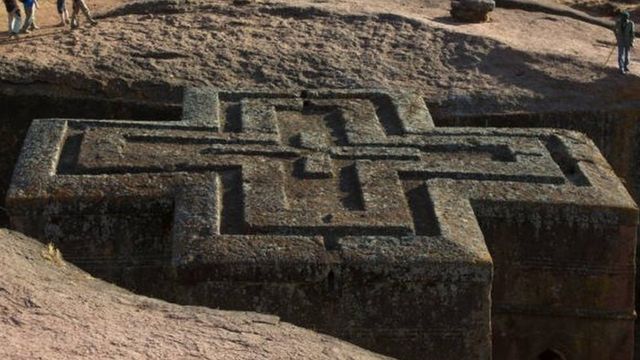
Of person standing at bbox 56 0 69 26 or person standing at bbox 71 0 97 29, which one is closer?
person standing at bbox 71 0 97 29

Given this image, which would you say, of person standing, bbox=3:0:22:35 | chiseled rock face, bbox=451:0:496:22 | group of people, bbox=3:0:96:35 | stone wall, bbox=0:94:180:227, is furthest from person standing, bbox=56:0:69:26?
chiseled rock face, bbox=451:0:496:22

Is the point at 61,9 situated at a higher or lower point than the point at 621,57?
lower

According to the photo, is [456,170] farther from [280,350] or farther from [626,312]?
[280,350]

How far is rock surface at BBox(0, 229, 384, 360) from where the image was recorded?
199 inches

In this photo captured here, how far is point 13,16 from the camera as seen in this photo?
12594 millimetres

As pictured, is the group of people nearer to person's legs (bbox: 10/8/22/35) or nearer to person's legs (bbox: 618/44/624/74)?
person's legs (bbox: 10/8/22/35)

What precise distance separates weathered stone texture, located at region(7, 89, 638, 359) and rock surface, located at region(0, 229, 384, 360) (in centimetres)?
86

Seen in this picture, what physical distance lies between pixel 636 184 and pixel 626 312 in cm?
307

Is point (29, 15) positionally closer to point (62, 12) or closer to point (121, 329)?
point (62, 12)

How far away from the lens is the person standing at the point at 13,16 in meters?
12.4

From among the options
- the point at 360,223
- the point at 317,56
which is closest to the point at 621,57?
the point at 317,56

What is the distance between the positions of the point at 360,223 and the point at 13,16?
22.6ft

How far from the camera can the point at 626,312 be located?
7895 millimetres

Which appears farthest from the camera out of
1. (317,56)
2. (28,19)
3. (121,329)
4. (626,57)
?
(28,19)
